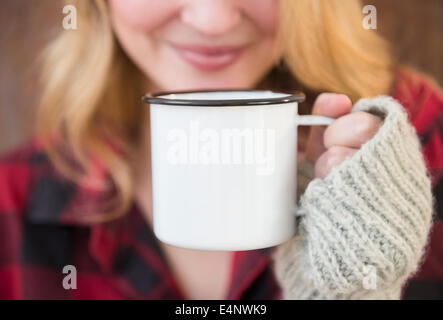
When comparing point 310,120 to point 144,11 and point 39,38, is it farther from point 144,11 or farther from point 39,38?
point 39,38

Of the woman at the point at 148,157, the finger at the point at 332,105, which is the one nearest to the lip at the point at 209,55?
the woman at the point at 148,157

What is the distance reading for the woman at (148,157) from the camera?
36 centimetres

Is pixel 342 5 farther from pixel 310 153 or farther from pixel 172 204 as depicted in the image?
pixel 172 204

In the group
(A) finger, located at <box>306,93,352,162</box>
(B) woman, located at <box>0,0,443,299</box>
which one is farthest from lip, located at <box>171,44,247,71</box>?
(A) finger, located at <box>306,93,352,162</box>

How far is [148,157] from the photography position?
0.59 m

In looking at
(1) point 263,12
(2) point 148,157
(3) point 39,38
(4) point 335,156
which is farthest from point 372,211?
(3) point 39,38

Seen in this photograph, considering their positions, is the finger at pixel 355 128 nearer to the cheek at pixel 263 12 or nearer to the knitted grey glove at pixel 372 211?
the knitted grey glove at pixel 372 211

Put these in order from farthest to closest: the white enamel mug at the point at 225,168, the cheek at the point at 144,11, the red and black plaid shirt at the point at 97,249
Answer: the red and black plaid shirt at the point at 97,249, the cheek at the point at 144,11, the white enamel mug at the point at 225,168

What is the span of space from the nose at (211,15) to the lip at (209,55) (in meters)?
0.02

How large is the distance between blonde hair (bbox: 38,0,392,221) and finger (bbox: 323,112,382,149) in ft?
0.21

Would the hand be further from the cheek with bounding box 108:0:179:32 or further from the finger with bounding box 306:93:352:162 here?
the cheek with bounding box 108:0:179:32

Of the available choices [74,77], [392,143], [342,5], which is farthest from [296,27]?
[74,77]

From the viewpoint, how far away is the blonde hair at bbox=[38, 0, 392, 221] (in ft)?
1.43

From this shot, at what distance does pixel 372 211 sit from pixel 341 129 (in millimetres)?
69
